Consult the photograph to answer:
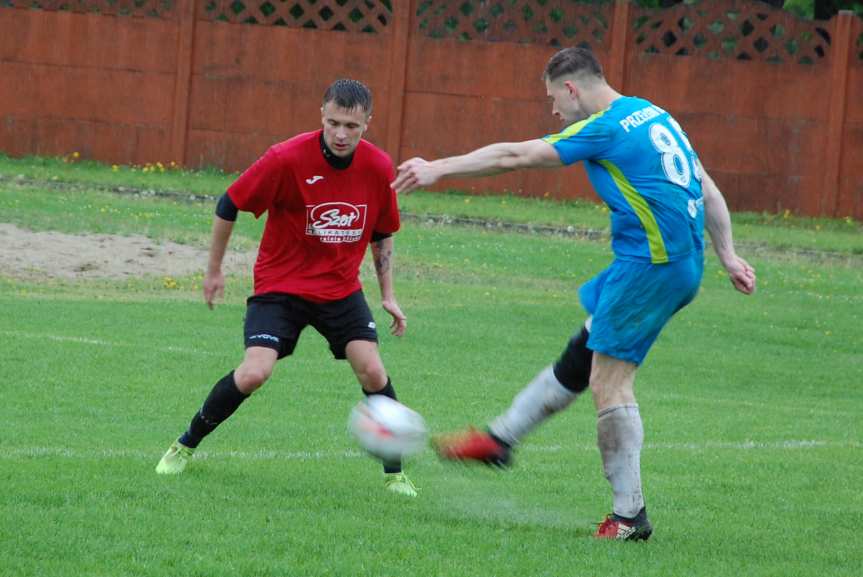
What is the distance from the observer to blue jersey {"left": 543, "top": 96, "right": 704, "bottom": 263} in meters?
6.18

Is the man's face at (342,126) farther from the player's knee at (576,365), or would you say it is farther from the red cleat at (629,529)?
the red cleat at (629,529)

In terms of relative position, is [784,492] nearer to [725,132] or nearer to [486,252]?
[486,252]

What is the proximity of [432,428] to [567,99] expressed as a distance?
320 cm

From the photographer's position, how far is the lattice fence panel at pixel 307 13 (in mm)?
23406

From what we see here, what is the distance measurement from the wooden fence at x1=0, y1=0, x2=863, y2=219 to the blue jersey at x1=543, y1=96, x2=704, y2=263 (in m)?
16.7

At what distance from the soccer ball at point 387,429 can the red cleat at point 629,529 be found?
2.98 feet

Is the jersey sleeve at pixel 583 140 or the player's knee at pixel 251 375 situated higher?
the jersey sleeve at pixel 583 140

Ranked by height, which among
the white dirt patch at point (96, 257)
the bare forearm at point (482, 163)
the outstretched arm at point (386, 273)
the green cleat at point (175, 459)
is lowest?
the white dirt patch at point (96, 257)

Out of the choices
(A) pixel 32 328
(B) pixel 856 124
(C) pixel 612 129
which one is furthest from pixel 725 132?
(C) pixel 612 129

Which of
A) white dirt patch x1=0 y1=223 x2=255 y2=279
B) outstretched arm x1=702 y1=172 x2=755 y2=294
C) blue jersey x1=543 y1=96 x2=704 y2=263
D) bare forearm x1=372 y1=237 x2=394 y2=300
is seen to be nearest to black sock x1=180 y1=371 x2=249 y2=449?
bare forearm x1=372 y1=237 x2=394 y2=300

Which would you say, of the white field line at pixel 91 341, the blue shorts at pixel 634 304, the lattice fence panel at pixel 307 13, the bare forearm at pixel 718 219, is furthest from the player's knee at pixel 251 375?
the lattice fence panel at pixel 307 13

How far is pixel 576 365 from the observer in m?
6.69

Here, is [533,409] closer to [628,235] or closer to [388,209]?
[628,235]

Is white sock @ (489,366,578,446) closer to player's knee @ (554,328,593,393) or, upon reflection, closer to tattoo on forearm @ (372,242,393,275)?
player's knee @ (554,328,593,393)
